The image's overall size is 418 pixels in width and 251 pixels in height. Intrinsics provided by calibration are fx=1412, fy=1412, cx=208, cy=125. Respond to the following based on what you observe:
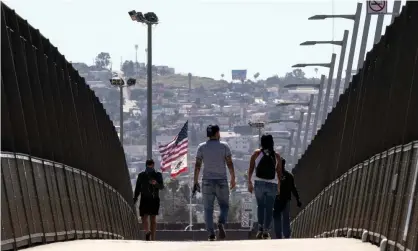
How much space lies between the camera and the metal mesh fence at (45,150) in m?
15.5

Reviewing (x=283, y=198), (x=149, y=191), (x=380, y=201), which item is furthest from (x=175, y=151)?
(x=380, y=201)

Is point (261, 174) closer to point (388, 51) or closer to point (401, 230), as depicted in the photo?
point (388, 51)

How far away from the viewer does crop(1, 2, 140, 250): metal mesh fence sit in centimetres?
1547

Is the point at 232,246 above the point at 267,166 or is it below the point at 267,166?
below

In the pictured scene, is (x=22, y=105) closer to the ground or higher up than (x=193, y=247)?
higher up

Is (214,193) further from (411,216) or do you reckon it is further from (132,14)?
(132,14)

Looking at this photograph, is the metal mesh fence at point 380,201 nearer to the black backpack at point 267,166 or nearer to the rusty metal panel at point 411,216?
the rusty metal panel at point 411,216

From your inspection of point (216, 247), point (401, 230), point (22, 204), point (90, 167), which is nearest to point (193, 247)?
point (216, 247)

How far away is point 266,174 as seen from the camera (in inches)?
803

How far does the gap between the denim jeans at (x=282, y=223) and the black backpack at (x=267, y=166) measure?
6.08ft

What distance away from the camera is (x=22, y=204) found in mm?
15438

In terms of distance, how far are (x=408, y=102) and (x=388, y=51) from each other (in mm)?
3492

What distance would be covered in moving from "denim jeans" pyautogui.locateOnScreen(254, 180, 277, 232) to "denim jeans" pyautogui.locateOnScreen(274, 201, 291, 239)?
1.29 m

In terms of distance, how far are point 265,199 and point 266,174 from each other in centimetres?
42
